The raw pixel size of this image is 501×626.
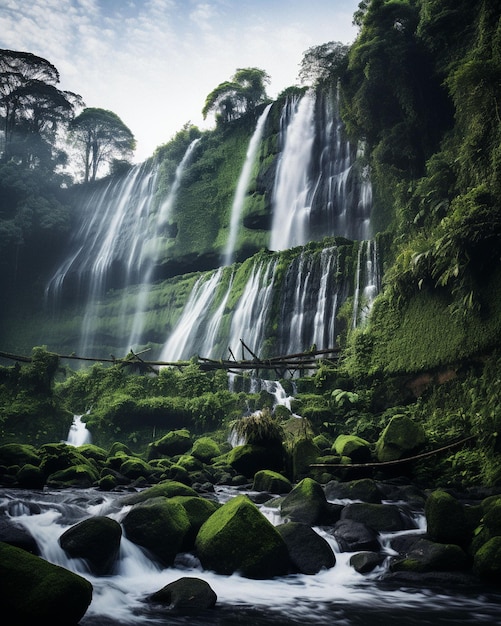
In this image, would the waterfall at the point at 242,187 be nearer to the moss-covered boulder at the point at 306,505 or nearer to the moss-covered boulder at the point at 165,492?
the moss-covered boulder at the point at 165,492

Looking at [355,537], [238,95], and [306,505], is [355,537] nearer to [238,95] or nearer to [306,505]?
[306,505]

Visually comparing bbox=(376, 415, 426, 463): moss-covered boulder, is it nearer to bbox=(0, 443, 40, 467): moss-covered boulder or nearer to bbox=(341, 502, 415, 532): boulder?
bbox=(341, 502, 415, 532): boulder

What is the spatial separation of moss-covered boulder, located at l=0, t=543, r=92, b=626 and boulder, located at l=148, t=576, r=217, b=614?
39.2 inches

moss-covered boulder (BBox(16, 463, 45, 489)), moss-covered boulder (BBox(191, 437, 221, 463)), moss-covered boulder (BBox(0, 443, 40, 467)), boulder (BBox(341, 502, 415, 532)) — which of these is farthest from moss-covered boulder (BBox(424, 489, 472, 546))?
moss-covered boulder (BBox(0, 443, 40, 467))

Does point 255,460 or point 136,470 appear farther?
point 136,470

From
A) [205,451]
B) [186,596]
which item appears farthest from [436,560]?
[205,451]

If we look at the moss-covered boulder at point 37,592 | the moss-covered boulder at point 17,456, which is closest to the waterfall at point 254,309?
the moss-covered boulder at point 17,456

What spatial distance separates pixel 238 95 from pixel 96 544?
1603 inches

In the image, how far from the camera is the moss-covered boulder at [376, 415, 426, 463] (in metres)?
9.22

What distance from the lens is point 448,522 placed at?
5781 millimetres

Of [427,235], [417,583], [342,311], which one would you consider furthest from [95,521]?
[342,311]

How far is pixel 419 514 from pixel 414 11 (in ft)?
62.5

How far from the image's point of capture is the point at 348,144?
2722 centimetres

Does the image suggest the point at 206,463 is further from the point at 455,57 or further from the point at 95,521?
the point at 455,57
